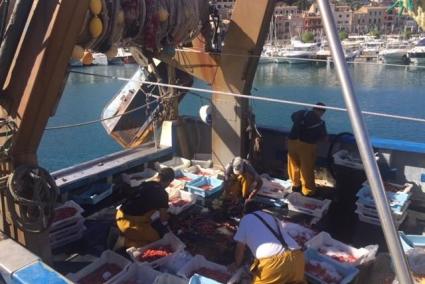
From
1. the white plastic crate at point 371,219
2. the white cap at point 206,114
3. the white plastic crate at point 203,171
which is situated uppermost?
the white cap at point 206,114

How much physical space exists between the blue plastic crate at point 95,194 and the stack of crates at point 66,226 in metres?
0.39

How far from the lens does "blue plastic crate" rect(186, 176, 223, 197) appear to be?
6.27 meters

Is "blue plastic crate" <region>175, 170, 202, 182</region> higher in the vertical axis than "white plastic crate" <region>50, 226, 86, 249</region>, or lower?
higher

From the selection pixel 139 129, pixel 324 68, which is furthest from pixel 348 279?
pixel 324 68

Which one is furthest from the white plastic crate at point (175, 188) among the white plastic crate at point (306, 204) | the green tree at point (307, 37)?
the green tree at point (307, 37)

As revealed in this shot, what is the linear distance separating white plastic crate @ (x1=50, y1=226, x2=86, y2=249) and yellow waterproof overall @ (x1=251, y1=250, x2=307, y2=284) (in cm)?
247

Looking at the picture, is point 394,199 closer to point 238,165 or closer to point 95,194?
point 238,165

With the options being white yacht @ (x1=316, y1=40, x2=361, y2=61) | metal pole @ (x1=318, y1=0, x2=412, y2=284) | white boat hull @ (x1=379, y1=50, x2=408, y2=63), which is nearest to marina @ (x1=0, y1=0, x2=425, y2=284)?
metal pole @ (x1=318, y1=0, x2=412, y2=284)

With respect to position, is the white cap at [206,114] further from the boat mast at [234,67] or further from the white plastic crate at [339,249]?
the white plastic crate at [339,249]

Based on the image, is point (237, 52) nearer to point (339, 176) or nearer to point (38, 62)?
point (339, 176)

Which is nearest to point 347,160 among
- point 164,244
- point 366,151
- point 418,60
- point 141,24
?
point 164,244

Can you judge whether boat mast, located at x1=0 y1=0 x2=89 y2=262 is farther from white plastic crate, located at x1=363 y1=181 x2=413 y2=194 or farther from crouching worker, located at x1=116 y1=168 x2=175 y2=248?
white plastic crate, located at x1=363 y1=181 x2=413 y2=194

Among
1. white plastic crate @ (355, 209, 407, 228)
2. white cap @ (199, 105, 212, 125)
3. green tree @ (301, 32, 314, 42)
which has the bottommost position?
green tree @ (301, 32, 314, 42)

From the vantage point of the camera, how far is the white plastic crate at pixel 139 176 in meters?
6.60
